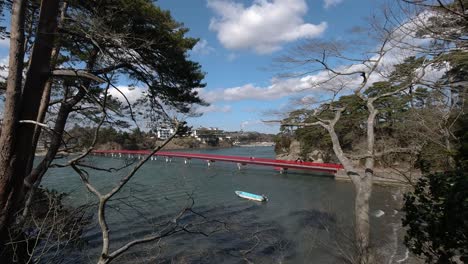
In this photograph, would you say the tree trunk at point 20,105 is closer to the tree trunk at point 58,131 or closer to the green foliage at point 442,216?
the tree trunk at point 58,131

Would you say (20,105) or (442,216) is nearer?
(20,105)

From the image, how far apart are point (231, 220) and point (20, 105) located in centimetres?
1201

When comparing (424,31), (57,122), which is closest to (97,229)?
(57,122)

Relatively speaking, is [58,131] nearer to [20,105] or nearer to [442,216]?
[20,105]

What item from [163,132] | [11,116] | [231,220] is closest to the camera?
[11,116]

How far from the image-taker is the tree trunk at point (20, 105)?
8.25 ft

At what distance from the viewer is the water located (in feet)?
27.9

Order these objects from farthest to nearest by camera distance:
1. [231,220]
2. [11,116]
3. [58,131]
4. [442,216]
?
[231,220] < [58,131] < [442,216] < [11,116]

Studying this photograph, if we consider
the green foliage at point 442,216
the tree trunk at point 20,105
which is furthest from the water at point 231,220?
the green foliage at point 442,216

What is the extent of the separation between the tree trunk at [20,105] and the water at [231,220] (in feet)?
5.15

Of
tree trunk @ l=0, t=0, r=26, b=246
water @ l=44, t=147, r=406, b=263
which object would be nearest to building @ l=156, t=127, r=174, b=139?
water @ l=44, t=147, r=406, b=263

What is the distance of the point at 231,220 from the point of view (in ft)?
45.0

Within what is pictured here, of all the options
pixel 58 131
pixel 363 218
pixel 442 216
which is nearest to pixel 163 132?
pixel 58 131

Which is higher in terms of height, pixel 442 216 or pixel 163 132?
pixel 163 132
